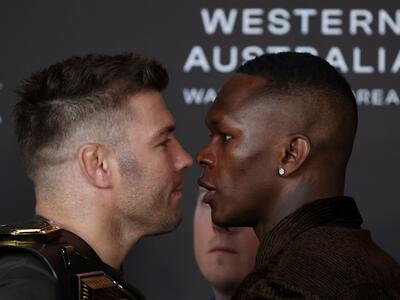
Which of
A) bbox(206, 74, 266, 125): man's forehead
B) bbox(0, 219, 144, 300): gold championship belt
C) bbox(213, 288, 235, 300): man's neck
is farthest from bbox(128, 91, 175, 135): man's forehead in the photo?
bbox(213, 288, 235, 300): man's neck

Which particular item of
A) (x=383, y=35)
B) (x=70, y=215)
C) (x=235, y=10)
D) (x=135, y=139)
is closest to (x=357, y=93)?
(x=383, y=35)

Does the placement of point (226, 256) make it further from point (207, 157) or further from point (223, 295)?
point (207, 157)

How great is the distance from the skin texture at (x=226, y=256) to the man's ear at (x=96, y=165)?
665mm

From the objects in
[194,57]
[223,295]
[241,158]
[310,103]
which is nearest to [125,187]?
[241,158]

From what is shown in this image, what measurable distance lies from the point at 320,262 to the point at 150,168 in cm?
54

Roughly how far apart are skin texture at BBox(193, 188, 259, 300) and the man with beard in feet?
1.88

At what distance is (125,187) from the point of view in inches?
78.7

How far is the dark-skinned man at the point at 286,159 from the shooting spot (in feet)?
5.61

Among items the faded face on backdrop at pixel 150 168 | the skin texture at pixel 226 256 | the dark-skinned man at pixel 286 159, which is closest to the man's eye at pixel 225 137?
the dark-skinned man at pixel 286 159

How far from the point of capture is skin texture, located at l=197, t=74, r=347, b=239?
176 centimetres

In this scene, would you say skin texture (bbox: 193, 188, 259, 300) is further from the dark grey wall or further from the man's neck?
the dark grey wall

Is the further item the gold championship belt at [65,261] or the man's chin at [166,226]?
the man's chin at [166,226]

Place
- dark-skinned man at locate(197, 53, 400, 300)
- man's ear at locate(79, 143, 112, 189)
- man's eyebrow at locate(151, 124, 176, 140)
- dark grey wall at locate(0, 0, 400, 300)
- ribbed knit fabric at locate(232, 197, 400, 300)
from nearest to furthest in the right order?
ribbed knit fabric at locate(232, 197, 400, 300)
dark-skinned man at locate(197, 53, 400, 300)
man's ear at locate(79, 143, 112, 189)
man's eyebrow at locate(151, 124, 176, 140)
dark grey wall at locate(0, 0, 400, 300)

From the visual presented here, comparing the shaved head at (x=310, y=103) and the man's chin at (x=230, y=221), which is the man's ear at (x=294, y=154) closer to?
the shaved head at (x=310, y=103)
